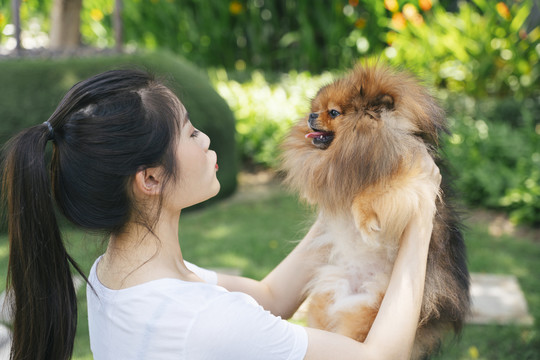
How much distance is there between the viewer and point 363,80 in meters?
1.65

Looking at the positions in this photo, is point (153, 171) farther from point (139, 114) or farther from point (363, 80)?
point (363, 80)

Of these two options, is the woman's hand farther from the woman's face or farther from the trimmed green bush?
the trimmed green bush

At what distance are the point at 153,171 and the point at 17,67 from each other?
13.5 ft

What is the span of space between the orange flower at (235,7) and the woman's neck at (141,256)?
762cm

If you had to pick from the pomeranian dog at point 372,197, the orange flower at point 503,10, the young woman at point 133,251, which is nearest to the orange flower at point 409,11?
the orange flower at point 503,10

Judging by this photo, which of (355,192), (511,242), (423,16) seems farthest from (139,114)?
(423,16)

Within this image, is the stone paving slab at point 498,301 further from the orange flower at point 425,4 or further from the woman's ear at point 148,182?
the orange flower at point 425,4

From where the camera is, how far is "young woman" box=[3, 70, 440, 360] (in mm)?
1245

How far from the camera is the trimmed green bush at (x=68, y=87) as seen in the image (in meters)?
4.69

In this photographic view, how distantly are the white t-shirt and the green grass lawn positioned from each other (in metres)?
1.54

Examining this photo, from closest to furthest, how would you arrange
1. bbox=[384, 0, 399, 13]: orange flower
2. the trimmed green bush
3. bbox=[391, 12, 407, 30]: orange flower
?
the trimmed green bush
bbox=[391, 12, 407, 30]: orange flower
bbox=[384, 0, 399, 13]: orange flower

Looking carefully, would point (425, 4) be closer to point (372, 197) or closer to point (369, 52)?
point (369, 52)

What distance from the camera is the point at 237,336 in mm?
1216

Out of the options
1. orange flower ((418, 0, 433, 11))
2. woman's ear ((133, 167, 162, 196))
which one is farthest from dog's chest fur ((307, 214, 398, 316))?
orange flower ((418, 0, 433, 11))
